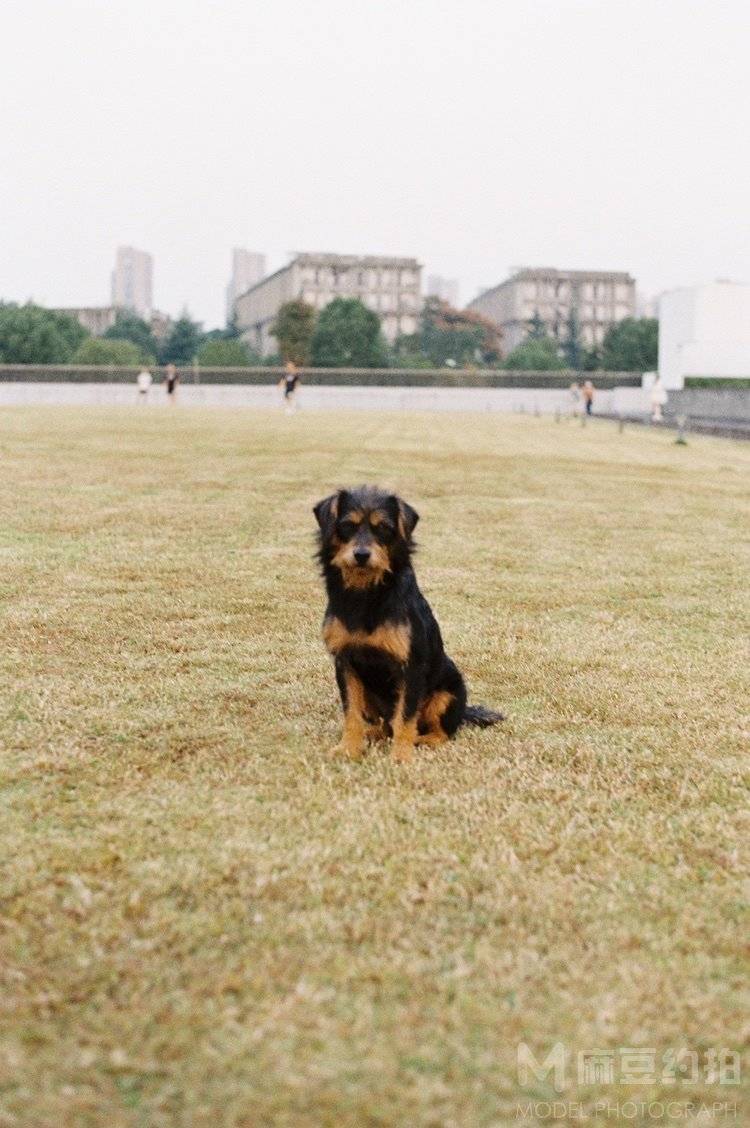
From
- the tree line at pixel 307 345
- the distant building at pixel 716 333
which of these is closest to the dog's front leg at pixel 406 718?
the distant building at pixel 716 333

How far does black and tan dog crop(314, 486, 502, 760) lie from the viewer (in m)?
4.20

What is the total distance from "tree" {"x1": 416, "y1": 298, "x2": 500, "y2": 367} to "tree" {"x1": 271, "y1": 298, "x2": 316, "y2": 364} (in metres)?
18.7

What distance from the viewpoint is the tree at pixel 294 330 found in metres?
100

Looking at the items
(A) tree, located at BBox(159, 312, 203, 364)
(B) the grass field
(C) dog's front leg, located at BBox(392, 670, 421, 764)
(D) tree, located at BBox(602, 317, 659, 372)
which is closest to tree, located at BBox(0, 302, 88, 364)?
(A) tree, located at BBox(159, 312, 203, 364)

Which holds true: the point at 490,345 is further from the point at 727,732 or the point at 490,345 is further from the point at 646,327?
the point at 727,732

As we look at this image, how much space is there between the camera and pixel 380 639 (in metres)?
4.18

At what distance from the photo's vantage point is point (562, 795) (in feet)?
13.2

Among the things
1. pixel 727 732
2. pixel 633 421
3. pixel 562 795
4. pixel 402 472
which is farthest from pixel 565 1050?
pixel 633 421

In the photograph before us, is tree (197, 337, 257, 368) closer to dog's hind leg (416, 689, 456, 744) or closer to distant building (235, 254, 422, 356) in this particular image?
distant building (235, 254, 422, 356)

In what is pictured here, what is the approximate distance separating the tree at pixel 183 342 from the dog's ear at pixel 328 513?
99817 mm

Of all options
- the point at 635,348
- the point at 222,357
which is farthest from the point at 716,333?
the point at 222,357

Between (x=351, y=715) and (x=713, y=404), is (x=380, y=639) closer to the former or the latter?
(x=351, y=715)

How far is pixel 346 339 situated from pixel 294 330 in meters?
8.50

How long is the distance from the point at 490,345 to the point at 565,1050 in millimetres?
126204
